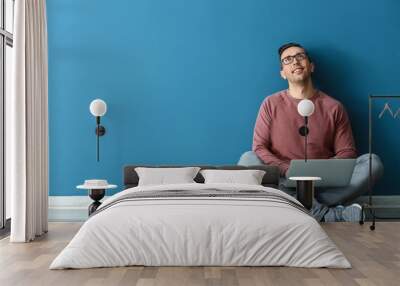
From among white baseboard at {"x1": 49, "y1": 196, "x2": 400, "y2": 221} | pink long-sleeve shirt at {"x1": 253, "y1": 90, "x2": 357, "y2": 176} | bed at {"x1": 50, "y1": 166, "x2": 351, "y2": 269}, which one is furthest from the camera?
white baseboard at {"x1": 49, "y1": 196, "x2": 400, "y2": 221}

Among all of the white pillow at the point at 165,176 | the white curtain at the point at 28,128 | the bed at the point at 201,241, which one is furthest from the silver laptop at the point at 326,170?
the white curtain at the point at 28,128

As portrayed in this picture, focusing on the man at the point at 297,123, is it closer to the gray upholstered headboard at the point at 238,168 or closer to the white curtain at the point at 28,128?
the gray upholstered headboard at the point at 238,168

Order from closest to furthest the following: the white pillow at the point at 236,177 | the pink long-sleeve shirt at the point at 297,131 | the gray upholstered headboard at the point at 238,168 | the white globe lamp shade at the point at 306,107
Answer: the white pillow at the point at 236,177 → the gray upholstered headboard at the point at 238,168 → the white globe lamp shade at the point at 306,107 → the pink long-sleeve shirt at the point at 297,131

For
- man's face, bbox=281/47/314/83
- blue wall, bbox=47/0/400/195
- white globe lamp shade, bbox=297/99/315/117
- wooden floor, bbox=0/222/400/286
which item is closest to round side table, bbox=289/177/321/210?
white globe lamp shade, bbox=297/99/315/117

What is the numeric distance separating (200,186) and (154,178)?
3.98 feet

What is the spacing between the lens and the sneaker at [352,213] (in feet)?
23.0

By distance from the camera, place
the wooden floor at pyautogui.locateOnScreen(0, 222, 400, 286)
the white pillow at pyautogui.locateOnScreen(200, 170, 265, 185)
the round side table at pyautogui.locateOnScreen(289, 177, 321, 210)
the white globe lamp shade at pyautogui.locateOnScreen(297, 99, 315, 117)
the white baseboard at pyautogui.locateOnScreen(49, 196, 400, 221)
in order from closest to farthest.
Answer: the wooden floor at pyautogui.locateOnScreen(0, 222, 400, 286)
the white pillow at pyautogui.locateOnScreen(200, 170, 265, 185)
the round side table at pyautogui.locateOnScreen(289, 177, 321, 210)
the white globe lamp shade at pyautogui.locateOnScreen(297, 99, 315, 117)
the white baseboard at pyautogui.locateOnScreen(49, 196, 400, 221)

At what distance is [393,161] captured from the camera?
306 inches

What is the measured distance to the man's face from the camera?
24.3 feet

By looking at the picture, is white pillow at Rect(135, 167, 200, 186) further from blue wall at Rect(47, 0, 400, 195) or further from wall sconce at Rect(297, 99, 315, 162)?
wall sconce at Rect(297, 99, 315, 162)

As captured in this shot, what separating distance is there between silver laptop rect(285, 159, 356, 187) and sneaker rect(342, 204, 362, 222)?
0.97ft

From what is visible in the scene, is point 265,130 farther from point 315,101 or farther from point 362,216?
point 362,216

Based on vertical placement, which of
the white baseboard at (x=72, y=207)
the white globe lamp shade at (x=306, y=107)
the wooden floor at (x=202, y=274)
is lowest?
the white baseboard at (x=72, y=207)

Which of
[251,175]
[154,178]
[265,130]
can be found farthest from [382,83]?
[154,178]
